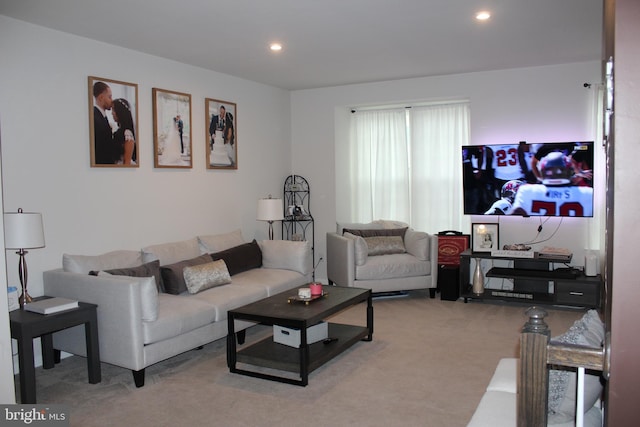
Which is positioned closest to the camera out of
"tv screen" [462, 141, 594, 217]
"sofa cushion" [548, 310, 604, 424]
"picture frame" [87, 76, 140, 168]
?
"sofa cushion" [548, 310, 604, 424]

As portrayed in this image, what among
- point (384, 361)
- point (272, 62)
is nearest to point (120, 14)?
point (272, 62)

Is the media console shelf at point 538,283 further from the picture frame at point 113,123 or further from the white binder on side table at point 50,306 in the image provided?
the white binder on side table at point 50,306

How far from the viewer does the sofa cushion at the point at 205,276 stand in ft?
14.8

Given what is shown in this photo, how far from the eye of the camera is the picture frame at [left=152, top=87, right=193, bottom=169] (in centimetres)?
511

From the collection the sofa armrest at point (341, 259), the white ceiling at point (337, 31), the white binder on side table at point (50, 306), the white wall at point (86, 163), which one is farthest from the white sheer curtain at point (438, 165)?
the white binder on side table at point (50, 306)

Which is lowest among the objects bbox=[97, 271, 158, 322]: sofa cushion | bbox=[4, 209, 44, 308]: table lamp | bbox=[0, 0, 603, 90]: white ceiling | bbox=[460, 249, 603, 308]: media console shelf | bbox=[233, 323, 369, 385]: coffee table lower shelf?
bbox=[233, 323, 369, 385]: coffee table lower shelf

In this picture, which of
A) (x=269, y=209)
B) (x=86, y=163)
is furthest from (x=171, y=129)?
(x=269, y=209)

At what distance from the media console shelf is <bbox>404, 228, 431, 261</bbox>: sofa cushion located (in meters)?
0.40

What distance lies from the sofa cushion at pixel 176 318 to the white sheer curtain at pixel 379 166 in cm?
339

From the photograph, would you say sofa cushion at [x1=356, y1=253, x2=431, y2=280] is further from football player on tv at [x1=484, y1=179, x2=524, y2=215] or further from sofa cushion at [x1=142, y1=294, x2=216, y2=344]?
sofa cushion at [x1=142, y1=294, x2=216, y2=344]

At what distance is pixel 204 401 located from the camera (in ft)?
11.3

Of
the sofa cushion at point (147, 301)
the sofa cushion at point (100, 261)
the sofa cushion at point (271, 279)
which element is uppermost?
the sofa cushion at point (100, 261)

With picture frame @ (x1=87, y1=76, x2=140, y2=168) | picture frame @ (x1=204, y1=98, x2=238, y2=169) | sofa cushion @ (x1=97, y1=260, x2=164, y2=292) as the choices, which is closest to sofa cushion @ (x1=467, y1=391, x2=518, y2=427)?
sofa cushion @ (x1=97, y1=260, x2=164, y2=292)

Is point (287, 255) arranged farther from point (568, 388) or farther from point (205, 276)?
point (568, 388)
